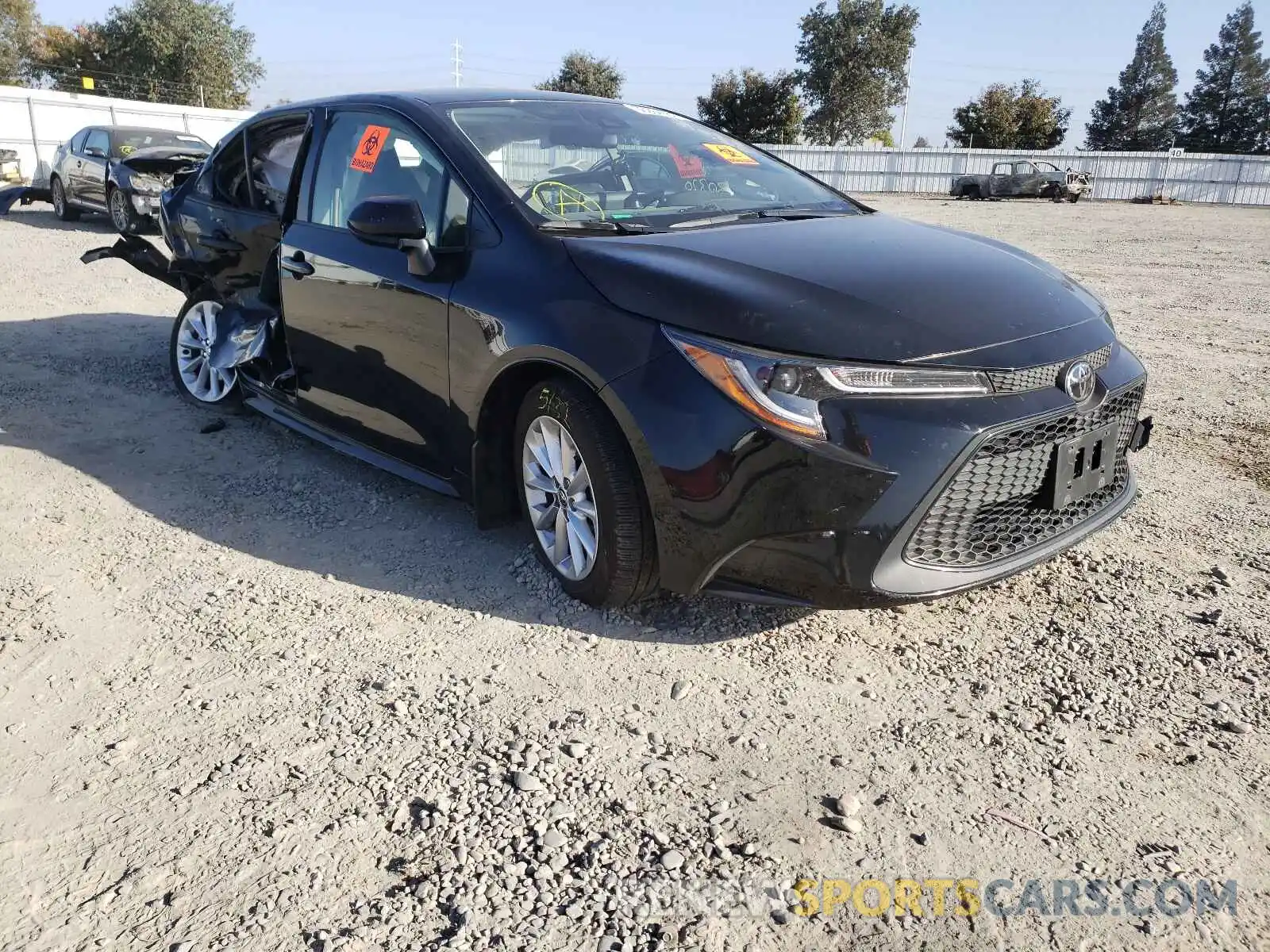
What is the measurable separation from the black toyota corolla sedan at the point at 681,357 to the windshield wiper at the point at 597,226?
0.01 metres

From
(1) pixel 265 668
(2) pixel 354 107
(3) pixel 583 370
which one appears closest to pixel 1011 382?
(3) pixel 583 370

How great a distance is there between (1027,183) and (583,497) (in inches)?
1255

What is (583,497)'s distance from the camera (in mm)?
3070

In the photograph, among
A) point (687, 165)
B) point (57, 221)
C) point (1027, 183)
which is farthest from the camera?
point (1027, 183)

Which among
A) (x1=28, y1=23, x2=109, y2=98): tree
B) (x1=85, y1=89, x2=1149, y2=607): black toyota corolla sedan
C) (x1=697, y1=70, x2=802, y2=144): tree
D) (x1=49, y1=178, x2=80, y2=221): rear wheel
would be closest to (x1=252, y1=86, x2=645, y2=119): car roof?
(x1=85, y1=89, x2=1149, y2=607): black toyota corolla sedan

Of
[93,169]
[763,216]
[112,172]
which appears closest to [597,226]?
[763,216]

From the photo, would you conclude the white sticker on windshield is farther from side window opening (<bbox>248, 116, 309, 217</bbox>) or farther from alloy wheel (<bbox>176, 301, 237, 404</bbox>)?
alloy wheel (<bbox>176, 301, 237, 404</bbox>)

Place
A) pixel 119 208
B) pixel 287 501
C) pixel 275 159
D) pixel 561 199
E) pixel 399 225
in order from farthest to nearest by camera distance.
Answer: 1. pixel 119 208
2. pixel 275 159
3. pixel 287 501
4. pixel 561 199
5. pixel 399 225

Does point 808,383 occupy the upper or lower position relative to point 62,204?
upper

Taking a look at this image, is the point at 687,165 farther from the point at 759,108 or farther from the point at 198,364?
the point at 759,108

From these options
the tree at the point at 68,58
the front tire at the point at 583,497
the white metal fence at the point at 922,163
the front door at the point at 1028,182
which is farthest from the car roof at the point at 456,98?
the tree at the point at 68,58

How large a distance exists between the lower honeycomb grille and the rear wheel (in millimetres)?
15996

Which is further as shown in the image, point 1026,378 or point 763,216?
point 763,216

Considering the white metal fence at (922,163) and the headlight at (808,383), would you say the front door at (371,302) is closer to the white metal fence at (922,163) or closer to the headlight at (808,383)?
the headlight at (808,383)
